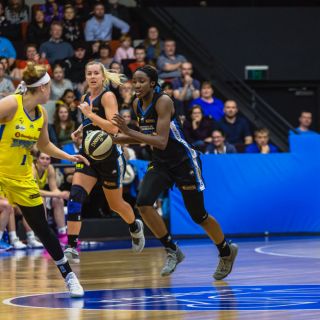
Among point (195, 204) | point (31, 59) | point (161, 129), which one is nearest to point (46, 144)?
point (161, 129)

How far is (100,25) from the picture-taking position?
59.1 feet

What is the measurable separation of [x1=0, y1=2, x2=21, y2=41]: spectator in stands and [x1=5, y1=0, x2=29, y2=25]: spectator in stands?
10 cm

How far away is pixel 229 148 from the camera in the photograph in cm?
1588

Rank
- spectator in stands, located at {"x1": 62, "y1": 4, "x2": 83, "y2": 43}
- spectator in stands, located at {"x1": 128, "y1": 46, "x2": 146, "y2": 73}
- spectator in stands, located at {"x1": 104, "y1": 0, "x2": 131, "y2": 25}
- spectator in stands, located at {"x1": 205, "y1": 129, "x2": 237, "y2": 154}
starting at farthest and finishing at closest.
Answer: spectator in stands, located at {"x1": 104, "y1": 0, "x2": 131, "y2": 25} → spectator in stands, located at {"x1": 62, "y1": 4, "x2": 83, "y2": 43} → spectator in stands, located at {"x1": 128, "y1": 46, "x2": 146, "y2": 73} → spectator in stands, located at {"x1": 205, "y1": 129, "x2": 237, "y2": 154}

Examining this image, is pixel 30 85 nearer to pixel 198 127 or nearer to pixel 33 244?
pixel 33 244

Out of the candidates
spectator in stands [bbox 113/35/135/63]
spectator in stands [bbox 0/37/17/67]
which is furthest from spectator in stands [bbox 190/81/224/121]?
spectator in stands [bbox 0/37/17/67]

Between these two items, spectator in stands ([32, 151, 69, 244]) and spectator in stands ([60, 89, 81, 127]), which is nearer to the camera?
spectator in stands ([32, 151, 69, 244])

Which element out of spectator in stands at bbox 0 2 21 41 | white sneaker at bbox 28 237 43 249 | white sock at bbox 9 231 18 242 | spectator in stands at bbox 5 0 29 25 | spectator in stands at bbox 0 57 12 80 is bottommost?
white sneaker at bbox 28 237 43 249

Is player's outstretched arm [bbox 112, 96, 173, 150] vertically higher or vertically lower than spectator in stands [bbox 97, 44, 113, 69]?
lower

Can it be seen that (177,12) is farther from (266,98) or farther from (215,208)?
(215,208)

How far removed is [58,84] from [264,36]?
21.3 ft

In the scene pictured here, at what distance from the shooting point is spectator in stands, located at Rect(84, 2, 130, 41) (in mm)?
17823

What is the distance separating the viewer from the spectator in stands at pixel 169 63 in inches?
687

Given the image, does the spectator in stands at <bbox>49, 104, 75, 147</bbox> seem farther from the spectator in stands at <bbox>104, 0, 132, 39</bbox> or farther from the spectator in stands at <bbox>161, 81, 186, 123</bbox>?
the spectator in stands at <bbox>104, 0, 132, 39</bbox>
